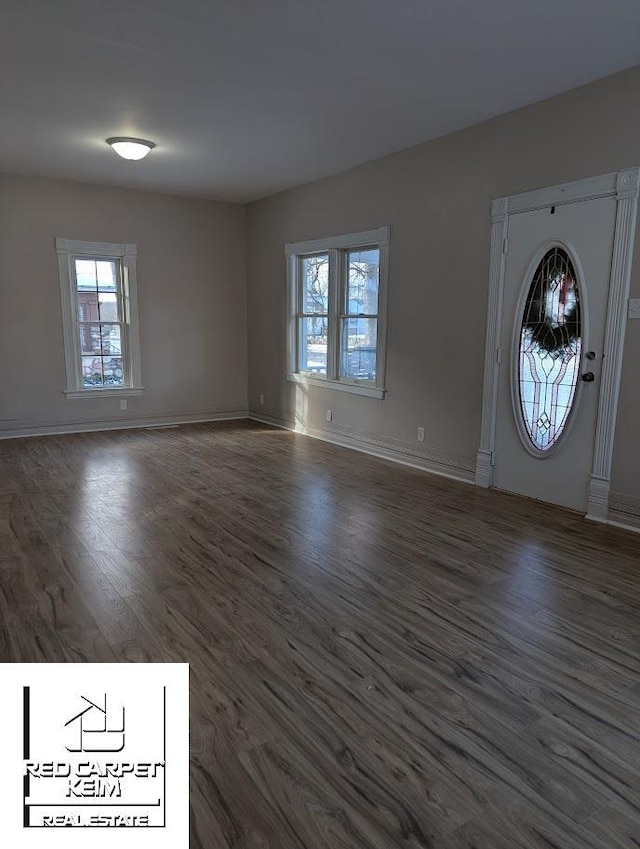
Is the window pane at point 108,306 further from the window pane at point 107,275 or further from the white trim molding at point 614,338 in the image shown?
the white trim molding at point 614,338

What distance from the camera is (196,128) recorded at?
4.82m

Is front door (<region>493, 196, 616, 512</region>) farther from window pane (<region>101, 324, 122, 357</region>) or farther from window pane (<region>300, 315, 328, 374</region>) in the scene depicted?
window pane (<region>101, 324, 122, 357</region>)

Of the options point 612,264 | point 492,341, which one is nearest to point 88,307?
point 492,341

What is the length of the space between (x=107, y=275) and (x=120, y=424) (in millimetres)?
1773

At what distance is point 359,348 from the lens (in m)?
6.25

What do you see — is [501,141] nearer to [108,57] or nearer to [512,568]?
[108,57]

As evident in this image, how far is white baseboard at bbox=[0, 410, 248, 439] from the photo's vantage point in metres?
6.77

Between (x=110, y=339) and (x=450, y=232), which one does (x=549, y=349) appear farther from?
(x=110, y=339)

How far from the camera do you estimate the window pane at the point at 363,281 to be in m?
5.91

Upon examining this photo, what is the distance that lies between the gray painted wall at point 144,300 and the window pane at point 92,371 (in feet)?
0.76

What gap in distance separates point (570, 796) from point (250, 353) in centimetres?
693

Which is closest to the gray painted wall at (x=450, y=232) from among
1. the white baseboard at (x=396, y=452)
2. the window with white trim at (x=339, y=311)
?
the white baseboard at (x=396, y=452)

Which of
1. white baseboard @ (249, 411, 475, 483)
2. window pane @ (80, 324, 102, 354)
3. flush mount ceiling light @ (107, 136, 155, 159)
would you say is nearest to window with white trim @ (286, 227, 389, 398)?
white baseboard @ (249, 411, 475, 483)

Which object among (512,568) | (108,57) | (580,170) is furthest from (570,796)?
(108,57)
